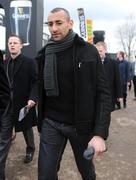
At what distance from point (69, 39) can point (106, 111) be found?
696 millimetres

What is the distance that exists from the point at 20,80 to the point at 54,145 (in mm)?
1740

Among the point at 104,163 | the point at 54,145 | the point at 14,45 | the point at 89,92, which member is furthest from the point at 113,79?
the point at 89,92

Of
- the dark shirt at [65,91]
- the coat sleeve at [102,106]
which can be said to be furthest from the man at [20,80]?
the coat sleeve at [102,106]

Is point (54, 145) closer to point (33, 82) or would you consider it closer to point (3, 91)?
point (3, 91)

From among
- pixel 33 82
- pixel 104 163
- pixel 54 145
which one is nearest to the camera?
pixel 54 145

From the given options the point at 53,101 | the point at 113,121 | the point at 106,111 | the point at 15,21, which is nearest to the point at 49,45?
the point at 53,101

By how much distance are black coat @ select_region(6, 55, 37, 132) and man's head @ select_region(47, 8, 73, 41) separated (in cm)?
173

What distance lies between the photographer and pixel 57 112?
3.50 metres

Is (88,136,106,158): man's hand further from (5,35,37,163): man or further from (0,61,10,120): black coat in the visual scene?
(5,35,37,163): man

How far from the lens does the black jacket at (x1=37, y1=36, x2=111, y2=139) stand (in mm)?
3260

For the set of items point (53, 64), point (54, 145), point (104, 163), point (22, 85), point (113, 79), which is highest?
point (53, 64)

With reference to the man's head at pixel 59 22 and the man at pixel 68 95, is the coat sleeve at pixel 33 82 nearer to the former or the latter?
the man at pixel 68 95

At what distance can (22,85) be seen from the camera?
5102mm

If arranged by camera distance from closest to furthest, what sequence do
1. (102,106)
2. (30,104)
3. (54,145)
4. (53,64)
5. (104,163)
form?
(102,106) → (53,64) → (54,145) → (30,104) → (104,163)
